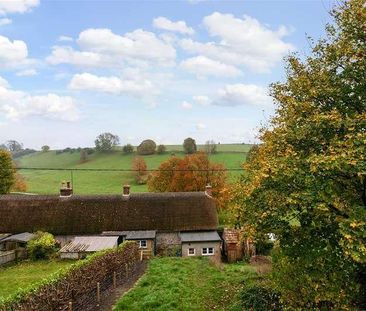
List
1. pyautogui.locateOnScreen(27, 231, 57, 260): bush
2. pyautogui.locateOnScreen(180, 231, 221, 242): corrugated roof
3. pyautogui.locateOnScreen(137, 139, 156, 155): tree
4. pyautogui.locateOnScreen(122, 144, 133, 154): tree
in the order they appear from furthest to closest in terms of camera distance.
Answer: pyautogui.locateOnScreen(122, 144, 133, 154): tree, pyautogui.locateOnScreen(137, 139, 156, 155): tree, pyautogui.locateOnScreen(180, 231, 221, 242): corrugated roof, pyautogui.locateOnScreen(27, 231, 57, 260): bush

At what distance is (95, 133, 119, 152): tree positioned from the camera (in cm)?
14450

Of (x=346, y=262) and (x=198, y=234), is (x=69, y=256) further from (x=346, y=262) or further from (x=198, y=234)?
(x=346, y=262)

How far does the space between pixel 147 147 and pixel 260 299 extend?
356 feet

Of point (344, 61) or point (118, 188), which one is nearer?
point (344, 61)

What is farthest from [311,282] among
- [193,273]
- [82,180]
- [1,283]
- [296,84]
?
[82,180]

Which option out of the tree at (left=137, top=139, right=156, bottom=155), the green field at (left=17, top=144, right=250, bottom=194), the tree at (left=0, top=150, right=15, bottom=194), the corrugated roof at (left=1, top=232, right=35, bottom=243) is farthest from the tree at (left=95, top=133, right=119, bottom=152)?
the corrugated roof at (left=1, top=232, right=35, bottom=243)

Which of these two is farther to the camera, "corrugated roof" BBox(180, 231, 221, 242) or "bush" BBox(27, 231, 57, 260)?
"corrugated roof" BBox(180, 231, 221, 242)

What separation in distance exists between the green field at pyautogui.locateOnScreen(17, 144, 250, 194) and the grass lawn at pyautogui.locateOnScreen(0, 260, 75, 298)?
168 ft

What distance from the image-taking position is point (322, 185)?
12719 millimetres

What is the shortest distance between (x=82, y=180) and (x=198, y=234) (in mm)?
75301

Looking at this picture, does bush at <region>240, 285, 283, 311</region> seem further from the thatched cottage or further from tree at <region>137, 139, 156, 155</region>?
tree at <region>137, 139, 156, 155</region>

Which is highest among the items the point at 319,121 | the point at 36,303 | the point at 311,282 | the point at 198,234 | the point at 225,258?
the point at 319,121

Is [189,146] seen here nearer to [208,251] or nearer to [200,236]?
[200,236]

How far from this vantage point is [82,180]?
11262 centimetres
